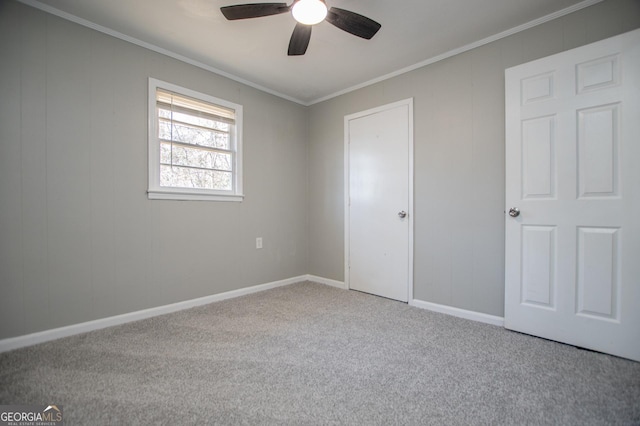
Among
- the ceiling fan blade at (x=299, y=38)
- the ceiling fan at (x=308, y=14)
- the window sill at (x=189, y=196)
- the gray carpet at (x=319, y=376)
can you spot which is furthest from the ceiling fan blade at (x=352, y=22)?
the gray carpet at (x=319, y=376)

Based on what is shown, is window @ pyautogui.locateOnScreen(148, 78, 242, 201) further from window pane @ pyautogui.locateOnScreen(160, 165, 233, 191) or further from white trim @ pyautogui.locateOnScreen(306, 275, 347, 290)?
white trim @ pyautogui.locateOnScreen(306, 275, 347, 290)

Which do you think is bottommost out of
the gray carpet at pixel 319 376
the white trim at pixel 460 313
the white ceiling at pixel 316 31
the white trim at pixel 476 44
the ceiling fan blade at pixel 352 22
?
the gray carpet at pixel 319 376

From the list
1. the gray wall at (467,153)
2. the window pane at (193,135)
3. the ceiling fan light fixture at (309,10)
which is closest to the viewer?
the ceiling fan light fixture at (309,10)

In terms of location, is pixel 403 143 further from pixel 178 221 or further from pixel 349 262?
pixel 178 221

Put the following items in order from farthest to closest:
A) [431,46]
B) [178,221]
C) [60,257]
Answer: [178,221], [431,46], [60,257]

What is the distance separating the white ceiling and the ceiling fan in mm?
246

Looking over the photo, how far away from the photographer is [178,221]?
2.75m

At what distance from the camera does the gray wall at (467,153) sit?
2207mm

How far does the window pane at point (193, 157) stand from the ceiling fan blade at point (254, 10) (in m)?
1.36

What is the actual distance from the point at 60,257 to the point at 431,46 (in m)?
3.41

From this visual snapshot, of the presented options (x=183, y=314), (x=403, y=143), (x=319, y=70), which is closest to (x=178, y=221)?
(x=183, y=314)

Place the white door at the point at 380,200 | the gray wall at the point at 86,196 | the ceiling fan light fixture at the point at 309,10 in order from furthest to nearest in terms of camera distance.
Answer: the white door at the point at 380,200, the gray wall at the point at 86,196, the ceiling fan light fixture at the point at 309,10

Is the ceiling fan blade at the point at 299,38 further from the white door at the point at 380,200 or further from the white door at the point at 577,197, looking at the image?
the white door at the point at 577,197

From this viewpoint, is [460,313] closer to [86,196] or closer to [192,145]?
[192,145]
